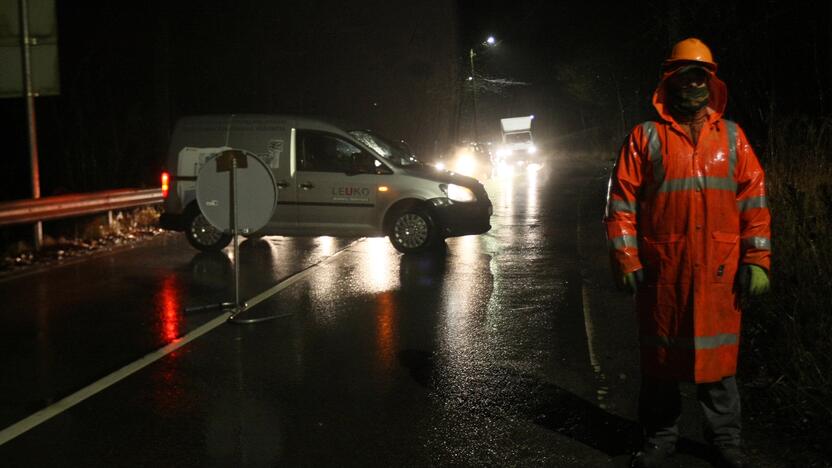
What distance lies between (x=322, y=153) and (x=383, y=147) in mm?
1376

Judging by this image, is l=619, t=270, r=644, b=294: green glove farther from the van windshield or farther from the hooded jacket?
the van windshield

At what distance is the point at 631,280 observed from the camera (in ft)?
14.2

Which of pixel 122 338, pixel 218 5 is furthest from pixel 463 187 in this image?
pixel 218 5

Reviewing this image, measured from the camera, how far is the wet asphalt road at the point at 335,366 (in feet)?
16.5

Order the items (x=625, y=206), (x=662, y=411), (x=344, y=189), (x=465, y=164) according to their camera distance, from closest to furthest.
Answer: (x=625, y=206), (x=662, y=411), (x=344, y=189), (x=465, y=164)

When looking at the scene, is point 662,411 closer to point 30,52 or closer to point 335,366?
point 335,366

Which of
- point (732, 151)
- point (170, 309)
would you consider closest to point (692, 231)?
point (732, 151)

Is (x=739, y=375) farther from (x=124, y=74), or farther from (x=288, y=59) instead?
(x=288, y=59)

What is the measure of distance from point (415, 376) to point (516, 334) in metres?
1.56

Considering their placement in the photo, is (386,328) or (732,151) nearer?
(732,151)

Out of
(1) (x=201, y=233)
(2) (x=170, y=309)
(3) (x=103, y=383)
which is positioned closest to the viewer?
(3) (x=103, y=383)

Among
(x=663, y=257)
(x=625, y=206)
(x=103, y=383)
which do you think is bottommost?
(x=103, y=383)

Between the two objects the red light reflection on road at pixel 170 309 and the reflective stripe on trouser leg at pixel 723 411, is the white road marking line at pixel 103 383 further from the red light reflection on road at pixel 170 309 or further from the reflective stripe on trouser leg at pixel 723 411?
the reflective stripe on trouser leg at pixel 723 411

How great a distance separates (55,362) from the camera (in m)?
7.06
